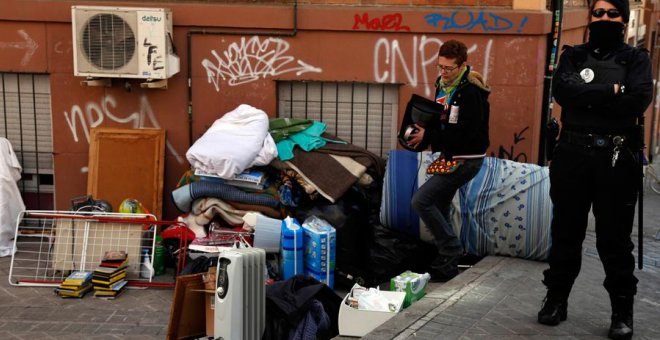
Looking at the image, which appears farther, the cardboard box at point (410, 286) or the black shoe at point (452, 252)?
the black shoe at point (452, 252)

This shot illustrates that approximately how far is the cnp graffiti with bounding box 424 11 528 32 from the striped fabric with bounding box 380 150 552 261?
5.06 ft

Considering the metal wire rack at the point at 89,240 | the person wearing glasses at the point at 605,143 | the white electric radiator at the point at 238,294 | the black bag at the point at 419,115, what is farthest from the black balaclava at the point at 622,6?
the metal wire rack at the point at 89,240

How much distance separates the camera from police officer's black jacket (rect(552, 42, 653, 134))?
15.4ft

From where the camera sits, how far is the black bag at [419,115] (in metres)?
6.50

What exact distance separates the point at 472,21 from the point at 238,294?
4.30m

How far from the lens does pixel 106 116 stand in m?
8.52

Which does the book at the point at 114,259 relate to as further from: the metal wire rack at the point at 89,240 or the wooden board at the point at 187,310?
the wooden board at the point at 187,310

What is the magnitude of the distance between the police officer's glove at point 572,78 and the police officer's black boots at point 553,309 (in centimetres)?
130

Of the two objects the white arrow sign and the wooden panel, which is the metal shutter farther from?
the wooden panel

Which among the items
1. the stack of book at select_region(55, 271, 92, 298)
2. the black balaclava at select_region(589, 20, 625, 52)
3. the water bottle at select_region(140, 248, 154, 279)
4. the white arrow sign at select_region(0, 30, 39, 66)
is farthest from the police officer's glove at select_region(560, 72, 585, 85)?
the white arrow sign at select_region(0, 30, 39, 66)

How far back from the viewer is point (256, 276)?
5.13 meters

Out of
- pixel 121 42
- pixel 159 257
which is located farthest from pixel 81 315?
pixel 121 42

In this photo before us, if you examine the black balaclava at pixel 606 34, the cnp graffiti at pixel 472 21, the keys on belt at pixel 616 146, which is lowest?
the keys on belt at pixel 616 146

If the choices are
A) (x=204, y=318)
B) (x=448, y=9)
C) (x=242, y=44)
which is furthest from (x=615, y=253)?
(x=242, y=44)
